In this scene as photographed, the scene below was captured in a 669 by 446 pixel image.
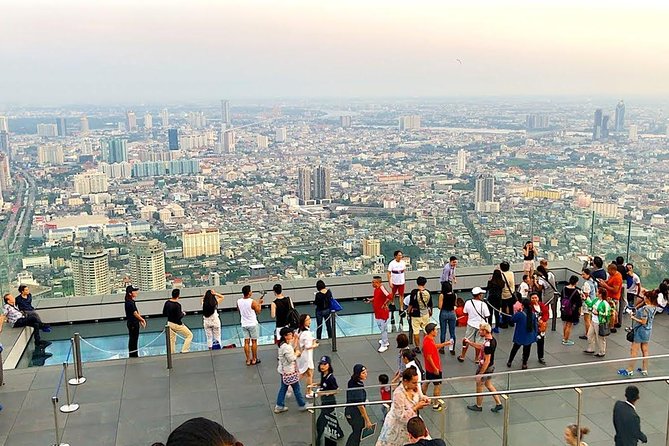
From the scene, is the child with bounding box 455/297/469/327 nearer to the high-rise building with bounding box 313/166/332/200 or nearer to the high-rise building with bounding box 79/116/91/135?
the high-rise building with bounding box 313/166/332/200

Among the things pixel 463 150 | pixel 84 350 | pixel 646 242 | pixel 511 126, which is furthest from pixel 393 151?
pixel 84 350

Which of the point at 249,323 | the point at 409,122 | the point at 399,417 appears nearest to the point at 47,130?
the point at 409,122

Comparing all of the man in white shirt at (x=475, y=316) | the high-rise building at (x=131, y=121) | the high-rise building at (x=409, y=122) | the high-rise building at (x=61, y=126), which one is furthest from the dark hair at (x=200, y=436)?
the high-rise building at (x=409, y=122)

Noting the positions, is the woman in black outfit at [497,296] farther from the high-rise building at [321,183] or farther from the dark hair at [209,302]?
the high-rise building at [321,183]

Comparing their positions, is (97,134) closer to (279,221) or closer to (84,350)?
(279,221)

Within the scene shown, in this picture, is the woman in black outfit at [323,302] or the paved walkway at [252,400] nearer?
the paved walkway at [252,400]

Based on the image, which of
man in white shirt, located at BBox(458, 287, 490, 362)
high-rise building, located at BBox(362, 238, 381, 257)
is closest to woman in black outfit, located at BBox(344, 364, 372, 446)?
man in white shirt, located at BBox(458, 287, 490, 362)
